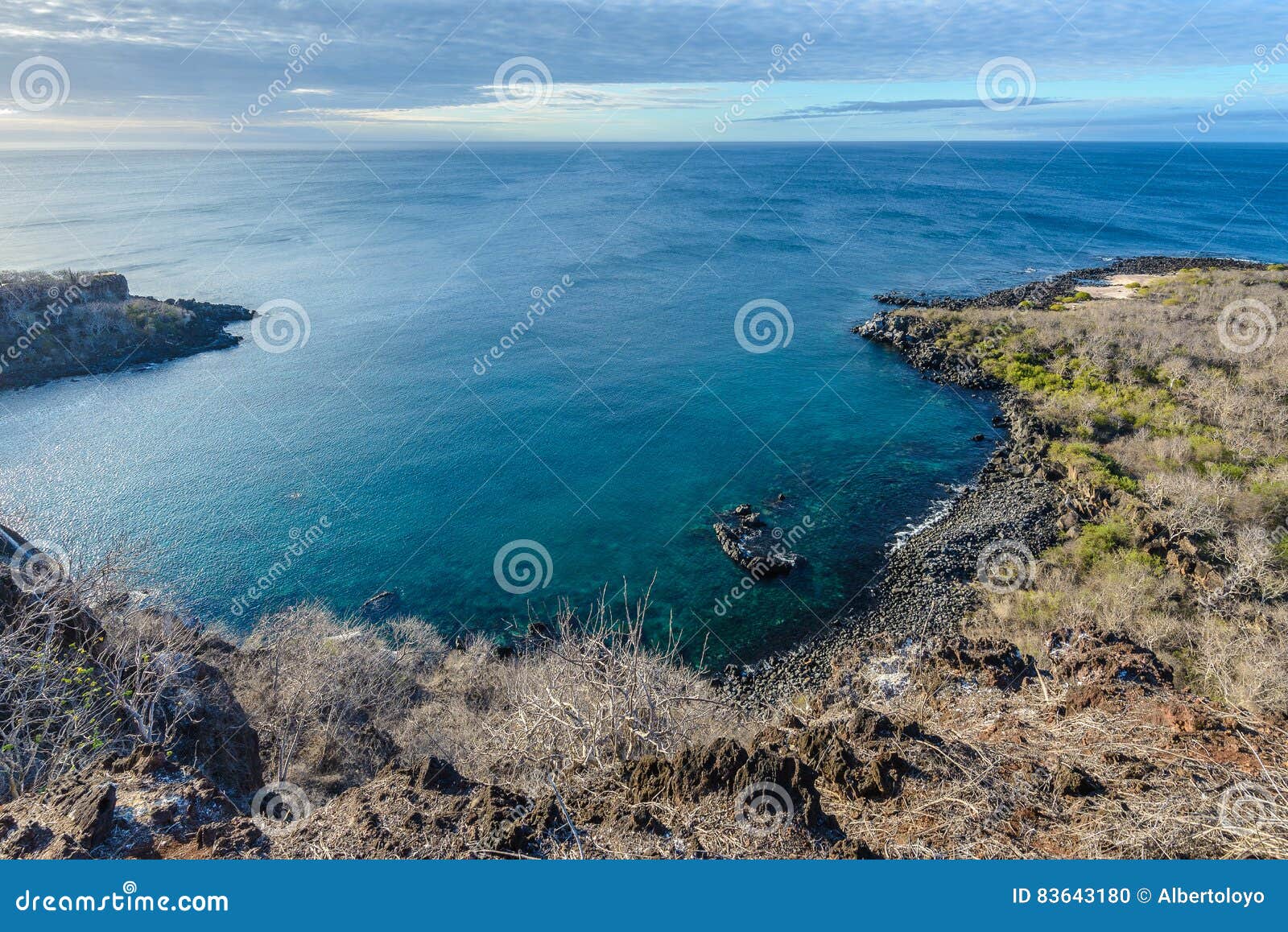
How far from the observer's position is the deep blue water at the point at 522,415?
1134 inches

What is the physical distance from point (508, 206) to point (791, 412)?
289ft

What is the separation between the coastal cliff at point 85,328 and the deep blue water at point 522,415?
7.95 ft

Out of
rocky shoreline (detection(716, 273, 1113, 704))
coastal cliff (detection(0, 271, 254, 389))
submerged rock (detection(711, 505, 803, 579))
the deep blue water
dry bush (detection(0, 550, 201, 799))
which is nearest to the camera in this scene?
dry bush (detection(0, 550, 201, 799))

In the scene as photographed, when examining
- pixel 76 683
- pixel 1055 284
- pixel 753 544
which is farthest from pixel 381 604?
pixel 1055 284

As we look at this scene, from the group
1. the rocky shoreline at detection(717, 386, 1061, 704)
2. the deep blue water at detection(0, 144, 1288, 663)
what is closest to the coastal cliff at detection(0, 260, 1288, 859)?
Result: the rocky shoreline at detection(717, 386, 1061, 704)

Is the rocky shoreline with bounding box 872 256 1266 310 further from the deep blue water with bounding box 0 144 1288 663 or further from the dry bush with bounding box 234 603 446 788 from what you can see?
the dry bush with bounding box 234 603 446 788

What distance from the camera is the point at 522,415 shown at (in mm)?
41062

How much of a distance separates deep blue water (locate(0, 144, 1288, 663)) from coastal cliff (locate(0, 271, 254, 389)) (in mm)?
2423

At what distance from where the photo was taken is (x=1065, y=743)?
9.82 m

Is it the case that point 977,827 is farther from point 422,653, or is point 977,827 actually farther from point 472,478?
point 472,478

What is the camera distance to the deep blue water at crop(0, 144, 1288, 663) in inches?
1134

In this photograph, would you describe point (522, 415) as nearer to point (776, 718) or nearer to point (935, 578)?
point (935, 578)

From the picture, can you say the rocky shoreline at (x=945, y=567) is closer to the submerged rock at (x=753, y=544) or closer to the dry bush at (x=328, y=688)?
the submerged rock at (x=753, y=544)

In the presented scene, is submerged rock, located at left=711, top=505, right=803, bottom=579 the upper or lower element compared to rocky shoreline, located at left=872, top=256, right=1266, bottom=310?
lower
